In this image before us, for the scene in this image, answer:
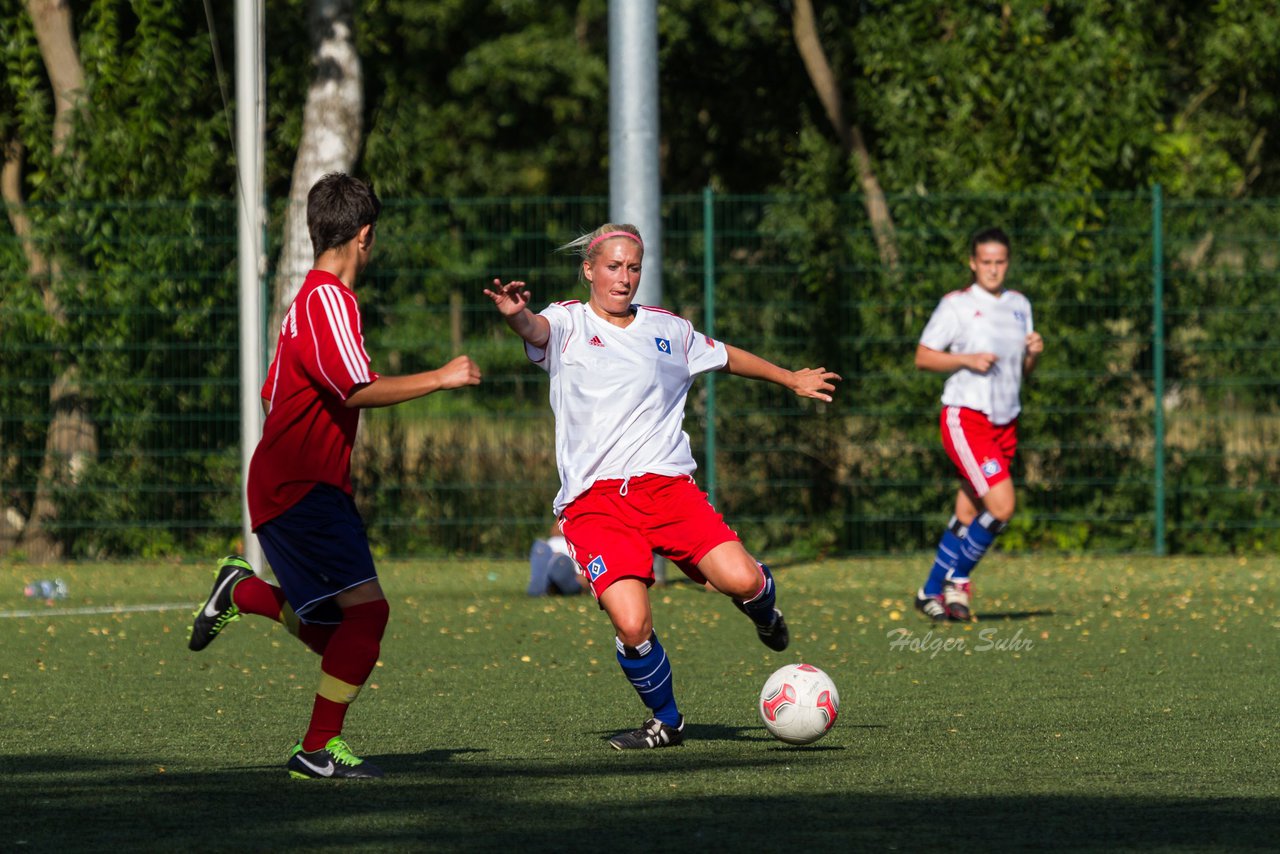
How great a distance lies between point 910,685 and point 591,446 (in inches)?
84.1

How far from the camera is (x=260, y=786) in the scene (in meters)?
5.73

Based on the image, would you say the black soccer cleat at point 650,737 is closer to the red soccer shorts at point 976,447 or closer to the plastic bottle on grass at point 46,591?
the red soccer shorts at point 976,447

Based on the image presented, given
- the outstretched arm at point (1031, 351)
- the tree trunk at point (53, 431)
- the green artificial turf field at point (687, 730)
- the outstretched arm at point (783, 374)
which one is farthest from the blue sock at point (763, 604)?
the tree trunk at point (53, 431)

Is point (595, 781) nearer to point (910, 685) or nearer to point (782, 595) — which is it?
point (910, 685)

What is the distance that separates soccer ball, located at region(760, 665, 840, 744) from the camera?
641cm

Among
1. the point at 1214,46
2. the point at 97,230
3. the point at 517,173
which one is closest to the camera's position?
the point at 97,230

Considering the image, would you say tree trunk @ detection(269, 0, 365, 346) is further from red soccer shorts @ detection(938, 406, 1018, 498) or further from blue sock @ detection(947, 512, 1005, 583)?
blue sock @ detection(947, 512, 1005, 583)

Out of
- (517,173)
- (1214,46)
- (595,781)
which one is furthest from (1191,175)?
(517,173)

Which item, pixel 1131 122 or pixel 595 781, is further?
pixel 1131 122

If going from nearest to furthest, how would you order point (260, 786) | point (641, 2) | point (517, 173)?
point (260, 786) → point (641, 2) → point (517, 173)

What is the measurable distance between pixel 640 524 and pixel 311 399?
140 cm

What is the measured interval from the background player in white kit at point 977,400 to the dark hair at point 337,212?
4921 mm

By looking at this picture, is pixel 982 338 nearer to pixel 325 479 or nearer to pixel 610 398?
pixel 610 398

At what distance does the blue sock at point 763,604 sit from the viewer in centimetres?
674
